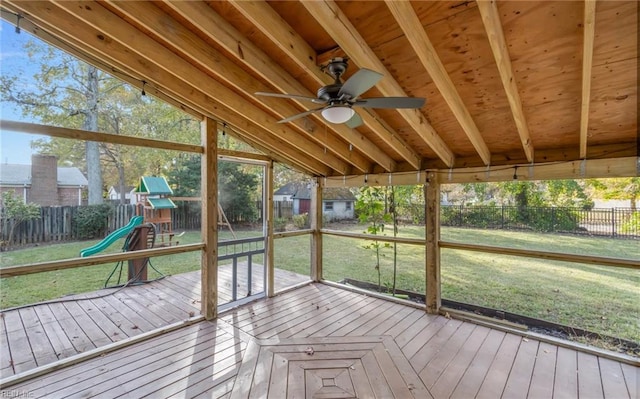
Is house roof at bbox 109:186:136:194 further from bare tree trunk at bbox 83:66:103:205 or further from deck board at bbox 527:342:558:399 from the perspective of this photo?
deck board at bbox 527:342:558:399

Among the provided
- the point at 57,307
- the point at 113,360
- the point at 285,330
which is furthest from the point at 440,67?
the point at 57,307

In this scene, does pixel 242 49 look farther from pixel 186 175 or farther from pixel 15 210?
pixel 15 210

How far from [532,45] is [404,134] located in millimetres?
1690

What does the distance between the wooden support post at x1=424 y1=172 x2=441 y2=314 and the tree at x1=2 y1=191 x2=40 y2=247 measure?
4.85m

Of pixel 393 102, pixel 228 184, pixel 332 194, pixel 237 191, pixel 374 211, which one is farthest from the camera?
pixel 332 194

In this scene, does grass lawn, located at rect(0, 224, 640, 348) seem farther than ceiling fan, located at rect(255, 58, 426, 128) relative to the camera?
Yes

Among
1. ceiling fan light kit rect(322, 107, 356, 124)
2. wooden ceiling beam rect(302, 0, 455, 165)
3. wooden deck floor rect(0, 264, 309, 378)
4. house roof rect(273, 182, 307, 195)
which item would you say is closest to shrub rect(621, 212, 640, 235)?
wooden ceiling beam rect(302, 0, 455, 165)

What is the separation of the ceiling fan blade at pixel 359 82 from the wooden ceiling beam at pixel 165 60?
5.46 ft

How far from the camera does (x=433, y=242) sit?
416 cm

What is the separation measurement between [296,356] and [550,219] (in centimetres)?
415

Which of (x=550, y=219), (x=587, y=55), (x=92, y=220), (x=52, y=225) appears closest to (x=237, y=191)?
(x=92, y=220)

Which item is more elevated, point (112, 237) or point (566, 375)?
point (112, 237)

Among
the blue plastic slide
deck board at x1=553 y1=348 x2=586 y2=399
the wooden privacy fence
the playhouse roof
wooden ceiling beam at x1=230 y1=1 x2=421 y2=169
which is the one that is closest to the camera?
wooden ceiling beam at x1=230 y1=1 x2=421 y2=169

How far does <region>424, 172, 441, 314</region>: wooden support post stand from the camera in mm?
4109
